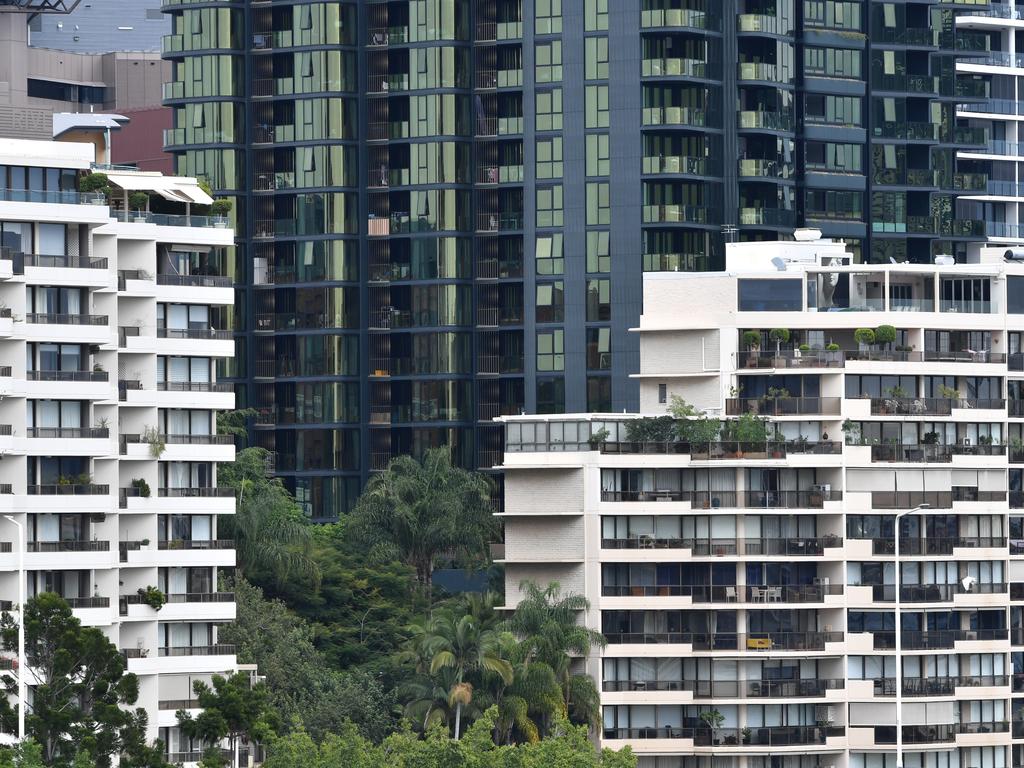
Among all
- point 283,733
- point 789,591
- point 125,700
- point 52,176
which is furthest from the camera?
A: point 789,591

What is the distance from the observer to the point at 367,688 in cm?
18675

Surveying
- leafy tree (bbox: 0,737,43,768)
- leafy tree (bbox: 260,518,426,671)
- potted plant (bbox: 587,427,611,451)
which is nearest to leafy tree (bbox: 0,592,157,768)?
leafy tree (bbox: 0,737,43,768)

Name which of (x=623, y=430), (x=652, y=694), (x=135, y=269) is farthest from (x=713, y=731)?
(x=135, y=269)

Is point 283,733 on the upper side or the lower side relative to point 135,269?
lower

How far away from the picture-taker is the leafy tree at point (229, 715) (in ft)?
523

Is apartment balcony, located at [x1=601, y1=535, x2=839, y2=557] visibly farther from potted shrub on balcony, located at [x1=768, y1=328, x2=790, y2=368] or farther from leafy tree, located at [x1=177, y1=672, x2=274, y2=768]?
leafy tree, located at [x1=177, y1=672, x2=274, y2=768]

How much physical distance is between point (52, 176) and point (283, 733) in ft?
106

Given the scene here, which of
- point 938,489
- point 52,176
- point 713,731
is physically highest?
point 52,176

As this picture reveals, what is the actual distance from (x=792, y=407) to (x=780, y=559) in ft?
29.5

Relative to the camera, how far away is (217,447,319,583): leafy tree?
190m

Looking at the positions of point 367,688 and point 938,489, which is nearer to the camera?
point 367,688

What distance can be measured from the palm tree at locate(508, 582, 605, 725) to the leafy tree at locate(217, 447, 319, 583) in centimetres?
1283

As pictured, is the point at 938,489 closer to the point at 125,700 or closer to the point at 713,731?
the point at 713,731

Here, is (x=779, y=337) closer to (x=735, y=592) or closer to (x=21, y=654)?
(x=735, y=592)
